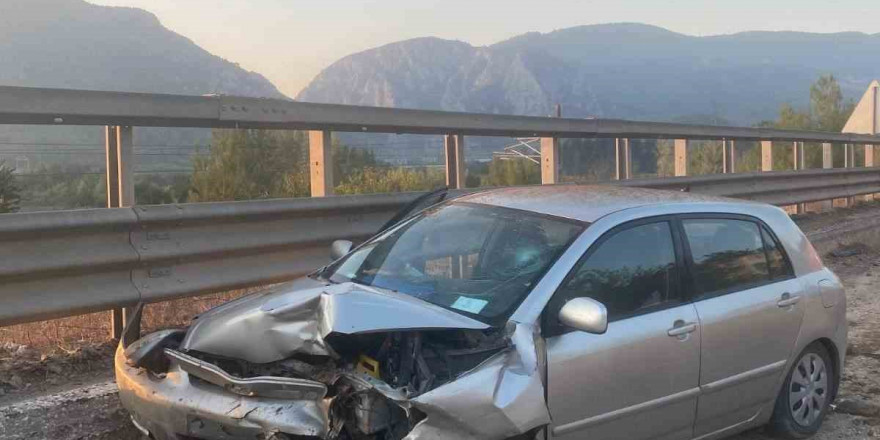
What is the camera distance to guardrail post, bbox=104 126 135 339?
4.70 meters

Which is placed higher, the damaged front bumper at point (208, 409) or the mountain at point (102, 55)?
the mountain at point (102, 55)

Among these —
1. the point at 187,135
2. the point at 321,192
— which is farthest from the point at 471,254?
the point at 187,135

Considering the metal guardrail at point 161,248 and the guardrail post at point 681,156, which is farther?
the guardrail post at point 681,156

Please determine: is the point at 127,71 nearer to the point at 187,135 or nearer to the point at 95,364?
the point at 187,135

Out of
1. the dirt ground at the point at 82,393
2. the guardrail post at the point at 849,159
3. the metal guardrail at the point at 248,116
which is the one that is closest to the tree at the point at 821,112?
the guardrail post at the point at 849,159

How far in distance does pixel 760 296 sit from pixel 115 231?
366 cm

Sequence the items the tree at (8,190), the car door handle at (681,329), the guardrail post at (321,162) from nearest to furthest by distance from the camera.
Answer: the car door handle at (681,329)
the guardrail post at (321,162)
the tree at (8,190)

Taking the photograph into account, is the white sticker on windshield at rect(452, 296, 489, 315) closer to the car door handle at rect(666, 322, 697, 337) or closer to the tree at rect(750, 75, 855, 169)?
the car door handle at rect(666, 322, 697, 337)

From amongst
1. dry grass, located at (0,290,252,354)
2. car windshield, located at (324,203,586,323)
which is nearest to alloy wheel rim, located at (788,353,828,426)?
car windshield, located at (324,203,586,323)

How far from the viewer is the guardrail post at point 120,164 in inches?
185

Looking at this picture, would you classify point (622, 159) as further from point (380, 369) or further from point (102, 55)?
point (102, 55)

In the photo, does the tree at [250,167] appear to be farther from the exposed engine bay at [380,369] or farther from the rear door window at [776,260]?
the exposed engine bay at [380,369]

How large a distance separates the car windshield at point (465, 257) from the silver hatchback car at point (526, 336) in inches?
0.5

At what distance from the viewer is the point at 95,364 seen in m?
4.79
